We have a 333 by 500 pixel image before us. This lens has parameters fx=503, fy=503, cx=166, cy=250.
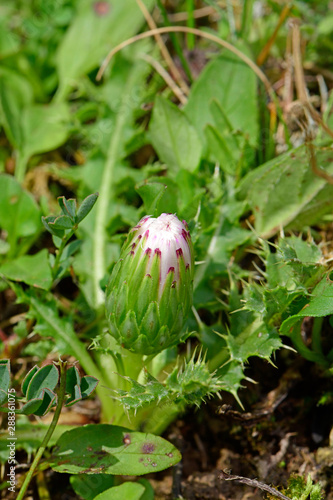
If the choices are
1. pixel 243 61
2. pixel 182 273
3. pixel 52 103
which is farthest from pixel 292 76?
→ pixel 182 273

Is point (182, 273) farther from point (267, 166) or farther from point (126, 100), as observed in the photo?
point (126, 100)

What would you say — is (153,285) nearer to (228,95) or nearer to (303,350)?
(303,350)

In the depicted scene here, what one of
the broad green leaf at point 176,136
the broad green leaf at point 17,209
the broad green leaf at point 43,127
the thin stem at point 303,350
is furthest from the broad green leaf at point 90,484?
the broad green leaf at point 43,127

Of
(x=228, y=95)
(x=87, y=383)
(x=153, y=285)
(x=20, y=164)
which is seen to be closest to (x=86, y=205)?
(x=153, y=285)

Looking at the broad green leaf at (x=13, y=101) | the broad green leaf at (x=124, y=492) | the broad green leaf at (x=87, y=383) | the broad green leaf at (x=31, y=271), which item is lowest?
the broad green leaf at (x=124, y=492)

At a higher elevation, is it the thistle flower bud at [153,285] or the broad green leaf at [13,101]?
the broad green leaf at [13,101]

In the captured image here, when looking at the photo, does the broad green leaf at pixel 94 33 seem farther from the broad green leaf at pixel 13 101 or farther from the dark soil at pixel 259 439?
the dark soil at pixel 259 439

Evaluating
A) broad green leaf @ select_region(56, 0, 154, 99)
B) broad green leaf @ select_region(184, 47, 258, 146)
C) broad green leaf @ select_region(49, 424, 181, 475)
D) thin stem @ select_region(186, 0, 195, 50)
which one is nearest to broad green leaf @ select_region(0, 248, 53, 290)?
broad green leaf @ select_region(49, 424, 181, 475)

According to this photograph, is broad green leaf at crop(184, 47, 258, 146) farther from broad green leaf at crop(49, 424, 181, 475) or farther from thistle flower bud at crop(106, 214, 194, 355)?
broad green leaf at crop(49, 424, 181, 475)
